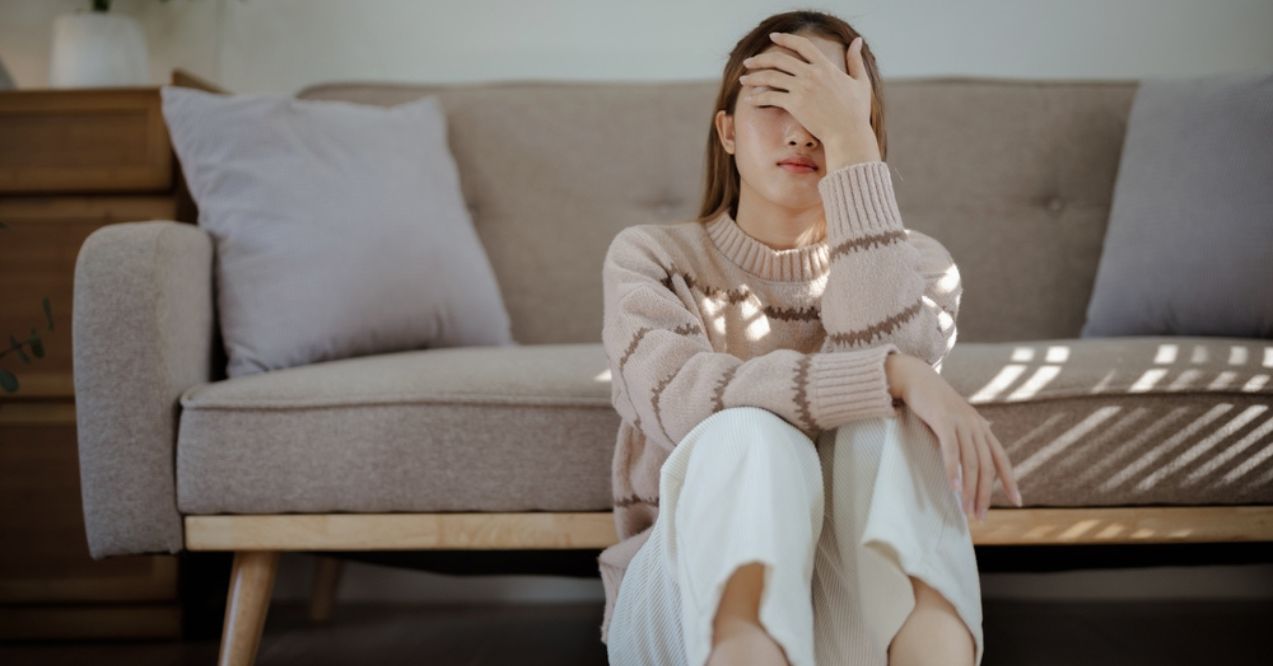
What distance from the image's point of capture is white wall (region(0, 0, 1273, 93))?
1981 millimetres

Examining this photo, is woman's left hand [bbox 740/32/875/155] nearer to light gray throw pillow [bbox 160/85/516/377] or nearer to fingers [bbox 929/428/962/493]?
fingers [bbox 929/428/962/493]

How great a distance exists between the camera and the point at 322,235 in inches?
56.5

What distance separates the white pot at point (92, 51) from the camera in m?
1.82

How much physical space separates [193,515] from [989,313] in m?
1.21

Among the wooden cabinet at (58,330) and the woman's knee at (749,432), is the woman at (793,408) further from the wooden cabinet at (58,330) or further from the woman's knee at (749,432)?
the wooden cabinet at (58,330)

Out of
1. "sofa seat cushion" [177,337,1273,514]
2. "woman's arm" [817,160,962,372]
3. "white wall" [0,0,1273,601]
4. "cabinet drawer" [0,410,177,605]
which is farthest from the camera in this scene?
"white wall" [0,0,1273,601]

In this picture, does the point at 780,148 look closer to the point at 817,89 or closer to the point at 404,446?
the point at 817,89

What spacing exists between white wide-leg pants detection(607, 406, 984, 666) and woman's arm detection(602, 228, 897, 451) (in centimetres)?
3

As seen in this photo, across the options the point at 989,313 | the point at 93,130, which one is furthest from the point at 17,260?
the point at 989,313

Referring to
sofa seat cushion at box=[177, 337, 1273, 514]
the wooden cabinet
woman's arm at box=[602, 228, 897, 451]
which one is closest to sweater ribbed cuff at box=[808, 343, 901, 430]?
woman's arm at box=[602, 228, 897, 451]

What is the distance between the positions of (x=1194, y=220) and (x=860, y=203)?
0.79m

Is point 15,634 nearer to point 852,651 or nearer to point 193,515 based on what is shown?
point 193,515

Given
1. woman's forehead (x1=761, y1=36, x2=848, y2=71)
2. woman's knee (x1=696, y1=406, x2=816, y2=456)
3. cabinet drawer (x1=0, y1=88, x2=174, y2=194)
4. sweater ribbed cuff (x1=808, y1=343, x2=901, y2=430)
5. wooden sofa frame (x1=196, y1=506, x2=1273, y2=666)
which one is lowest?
wooden sofa frame (x1=196, y1=506, x2=1273, y2=666)

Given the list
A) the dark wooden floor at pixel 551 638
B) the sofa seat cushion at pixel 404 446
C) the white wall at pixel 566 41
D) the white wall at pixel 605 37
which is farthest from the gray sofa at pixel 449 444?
the white wall at pixel 605 37
